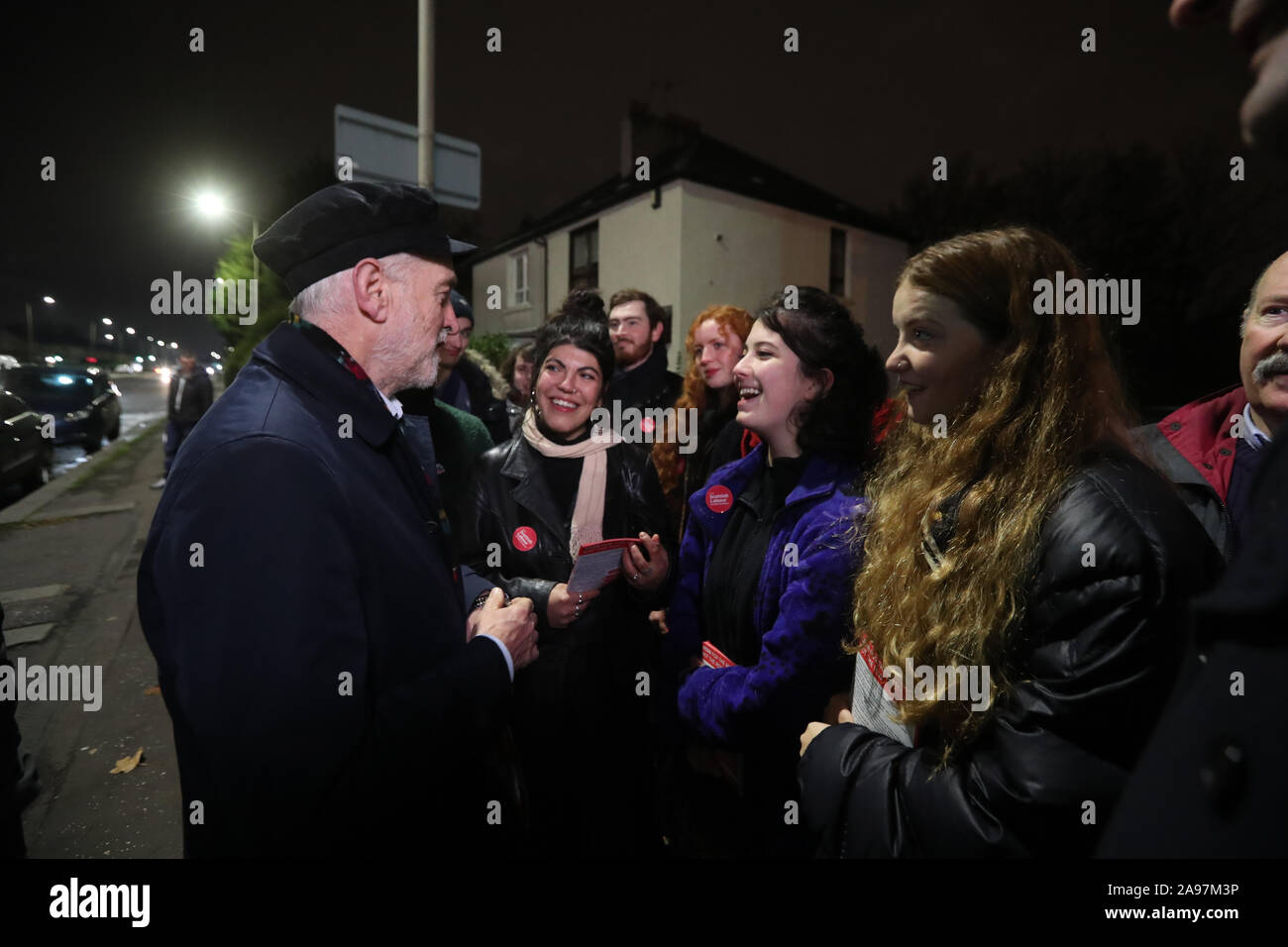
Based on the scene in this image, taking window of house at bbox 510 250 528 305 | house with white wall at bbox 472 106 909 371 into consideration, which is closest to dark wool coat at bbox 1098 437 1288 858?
house with white wall at bbox 472 106 909 371

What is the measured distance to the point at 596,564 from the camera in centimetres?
248

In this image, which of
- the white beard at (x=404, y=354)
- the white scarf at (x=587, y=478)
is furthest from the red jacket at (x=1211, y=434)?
the white beard at (x=404, y=354)

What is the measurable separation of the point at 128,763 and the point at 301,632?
3.64 m

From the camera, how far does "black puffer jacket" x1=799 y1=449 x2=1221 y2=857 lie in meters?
1.13

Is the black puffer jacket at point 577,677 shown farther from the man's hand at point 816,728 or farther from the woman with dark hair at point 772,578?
the man's hand at point 816,728

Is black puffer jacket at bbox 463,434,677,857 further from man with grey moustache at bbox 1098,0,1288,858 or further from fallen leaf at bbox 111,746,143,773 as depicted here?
fallen leaf at bbox 111,746,143,773

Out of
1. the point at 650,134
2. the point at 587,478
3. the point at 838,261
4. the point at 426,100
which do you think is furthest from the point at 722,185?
the point at 587,478

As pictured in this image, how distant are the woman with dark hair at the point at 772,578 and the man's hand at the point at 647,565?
98 millimetres

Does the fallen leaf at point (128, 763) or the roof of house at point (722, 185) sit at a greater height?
the roof of house at point (722, 185)

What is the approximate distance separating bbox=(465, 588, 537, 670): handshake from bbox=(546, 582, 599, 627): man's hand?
65 centimetres

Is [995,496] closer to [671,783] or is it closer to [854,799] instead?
[854,799]

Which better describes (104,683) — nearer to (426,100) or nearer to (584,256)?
(426,100)

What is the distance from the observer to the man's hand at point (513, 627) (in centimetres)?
172
